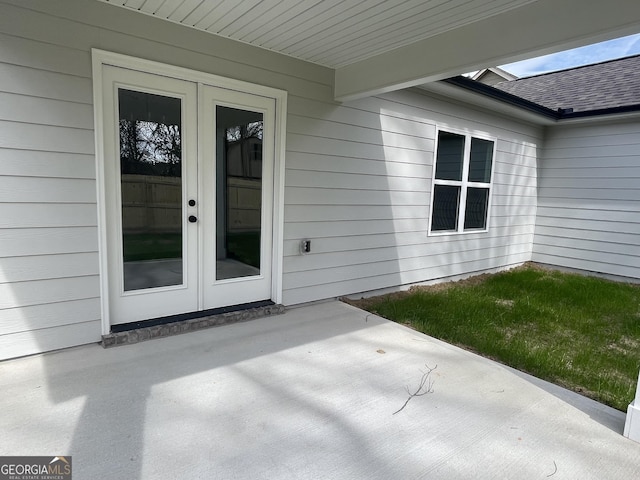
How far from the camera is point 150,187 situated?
9.73 feet

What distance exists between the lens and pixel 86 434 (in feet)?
5.98

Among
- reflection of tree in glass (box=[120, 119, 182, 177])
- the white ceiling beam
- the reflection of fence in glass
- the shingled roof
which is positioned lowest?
the reflection of fence in glass

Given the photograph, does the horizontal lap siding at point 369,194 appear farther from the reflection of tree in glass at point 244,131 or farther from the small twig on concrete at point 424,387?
the small twig on concrete at point 424,387

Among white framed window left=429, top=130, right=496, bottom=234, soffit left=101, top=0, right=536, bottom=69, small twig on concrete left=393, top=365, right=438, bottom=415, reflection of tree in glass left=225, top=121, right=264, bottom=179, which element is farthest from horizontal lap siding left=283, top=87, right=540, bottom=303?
small twig on concrete left=393, top=365, right=438, bottom=415

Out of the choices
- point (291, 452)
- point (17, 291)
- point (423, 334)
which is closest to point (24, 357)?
point (17, 291)

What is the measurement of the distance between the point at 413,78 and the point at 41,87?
271cm

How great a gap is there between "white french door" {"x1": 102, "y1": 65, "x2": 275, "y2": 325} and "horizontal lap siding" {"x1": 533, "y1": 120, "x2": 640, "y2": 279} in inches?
222

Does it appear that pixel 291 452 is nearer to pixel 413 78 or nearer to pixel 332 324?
pixel 332 324

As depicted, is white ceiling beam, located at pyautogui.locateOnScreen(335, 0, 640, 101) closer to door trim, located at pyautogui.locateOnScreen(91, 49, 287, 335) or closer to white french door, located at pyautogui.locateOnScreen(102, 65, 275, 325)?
door trim, located at pyautogui.locateOnScreen(91, 49, 287, 335)

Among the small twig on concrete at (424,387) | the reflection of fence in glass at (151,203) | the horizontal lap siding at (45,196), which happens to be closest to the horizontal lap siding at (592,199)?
the small twig on concrete at (424,387)

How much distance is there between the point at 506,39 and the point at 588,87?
5.88m

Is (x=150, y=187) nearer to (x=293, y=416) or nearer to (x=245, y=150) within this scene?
(x=245, y=150)

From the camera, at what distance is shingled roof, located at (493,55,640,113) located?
237 inches

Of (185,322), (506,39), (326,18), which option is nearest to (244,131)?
(326,18)
